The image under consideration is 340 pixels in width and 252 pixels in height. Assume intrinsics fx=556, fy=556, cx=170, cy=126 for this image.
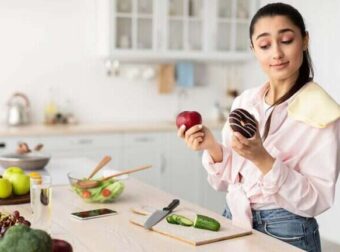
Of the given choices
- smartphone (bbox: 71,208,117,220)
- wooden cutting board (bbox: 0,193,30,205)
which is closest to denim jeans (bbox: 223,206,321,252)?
smartphone (bbox: 71,208,117,220)

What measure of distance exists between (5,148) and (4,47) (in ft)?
3.08

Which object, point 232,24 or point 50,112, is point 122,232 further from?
point 232,24

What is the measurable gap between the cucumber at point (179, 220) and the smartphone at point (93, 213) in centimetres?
25

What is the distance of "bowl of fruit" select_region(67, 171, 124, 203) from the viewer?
202 cm

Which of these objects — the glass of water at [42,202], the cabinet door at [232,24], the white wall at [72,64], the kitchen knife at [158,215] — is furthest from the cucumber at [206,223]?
the cabinet door at [232,24]

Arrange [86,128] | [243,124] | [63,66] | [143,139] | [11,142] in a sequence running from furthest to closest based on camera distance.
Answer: [63,66], [143,139], [86,128], [11,142], [243,124]

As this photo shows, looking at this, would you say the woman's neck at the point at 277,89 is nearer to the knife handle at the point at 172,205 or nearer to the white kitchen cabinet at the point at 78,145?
the knife handle at the point at 172,205

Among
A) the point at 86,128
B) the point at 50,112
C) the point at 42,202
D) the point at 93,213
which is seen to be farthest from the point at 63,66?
the point at 42,202

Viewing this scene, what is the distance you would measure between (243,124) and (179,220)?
374 millimetres

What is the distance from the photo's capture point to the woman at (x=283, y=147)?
1652mm

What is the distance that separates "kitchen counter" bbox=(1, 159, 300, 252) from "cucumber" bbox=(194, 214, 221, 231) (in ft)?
0.23

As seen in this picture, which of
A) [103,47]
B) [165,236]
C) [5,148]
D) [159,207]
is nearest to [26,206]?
[159,207]

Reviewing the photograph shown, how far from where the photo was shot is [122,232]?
1.68 meters

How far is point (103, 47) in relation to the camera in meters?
4.59
